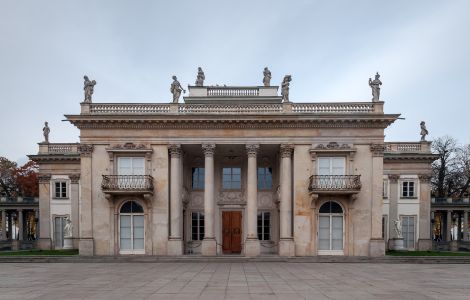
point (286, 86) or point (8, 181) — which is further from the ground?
point (286, 86)

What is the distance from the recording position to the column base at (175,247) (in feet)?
80.5

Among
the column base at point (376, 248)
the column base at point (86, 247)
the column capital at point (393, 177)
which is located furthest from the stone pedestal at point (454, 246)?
the column base at point (86, 247)

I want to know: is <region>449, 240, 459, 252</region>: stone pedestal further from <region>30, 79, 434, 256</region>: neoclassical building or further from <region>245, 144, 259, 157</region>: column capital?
<region>245, 144, 259, 157</region>: column capital

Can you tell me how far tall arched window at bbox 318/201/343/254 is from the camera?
25078 millimetres

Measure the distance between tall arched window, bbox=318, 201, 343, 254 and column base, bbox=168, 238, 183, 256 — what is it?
920 centimetres

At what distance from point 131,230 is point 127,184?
3188mm

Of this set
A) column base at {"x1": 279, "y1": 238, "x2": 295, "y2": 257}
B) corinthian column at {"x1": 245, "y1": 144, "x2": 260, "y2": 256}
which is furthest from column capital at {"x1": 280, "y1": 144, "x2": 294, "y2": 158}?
column base at {"x1": 279, "y1": 238, "x2": 295, "y2": 257}

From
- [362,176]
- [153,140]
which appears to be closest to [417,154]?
[362,176]

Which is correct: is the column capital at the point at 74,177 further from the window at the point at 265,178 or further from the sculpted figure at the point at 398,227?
the sculpted figure at the point at 398,227

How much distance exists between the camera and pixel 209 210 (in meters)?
24.9

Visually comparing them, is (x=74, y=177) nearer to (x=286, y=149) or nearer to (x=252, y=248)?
(x=252, y=248)

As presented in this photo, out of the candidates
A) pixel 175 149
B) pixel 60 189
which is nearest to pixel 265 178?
pixel 175 149

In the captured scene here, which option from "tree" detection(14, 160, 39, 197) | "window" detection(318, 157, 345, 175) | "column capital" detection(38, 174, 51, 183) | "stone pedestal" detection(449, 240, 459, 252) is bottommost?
"stone pedestal" detection(449, 240, 459, 252)

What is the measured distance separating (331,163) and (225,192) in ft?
26.5
